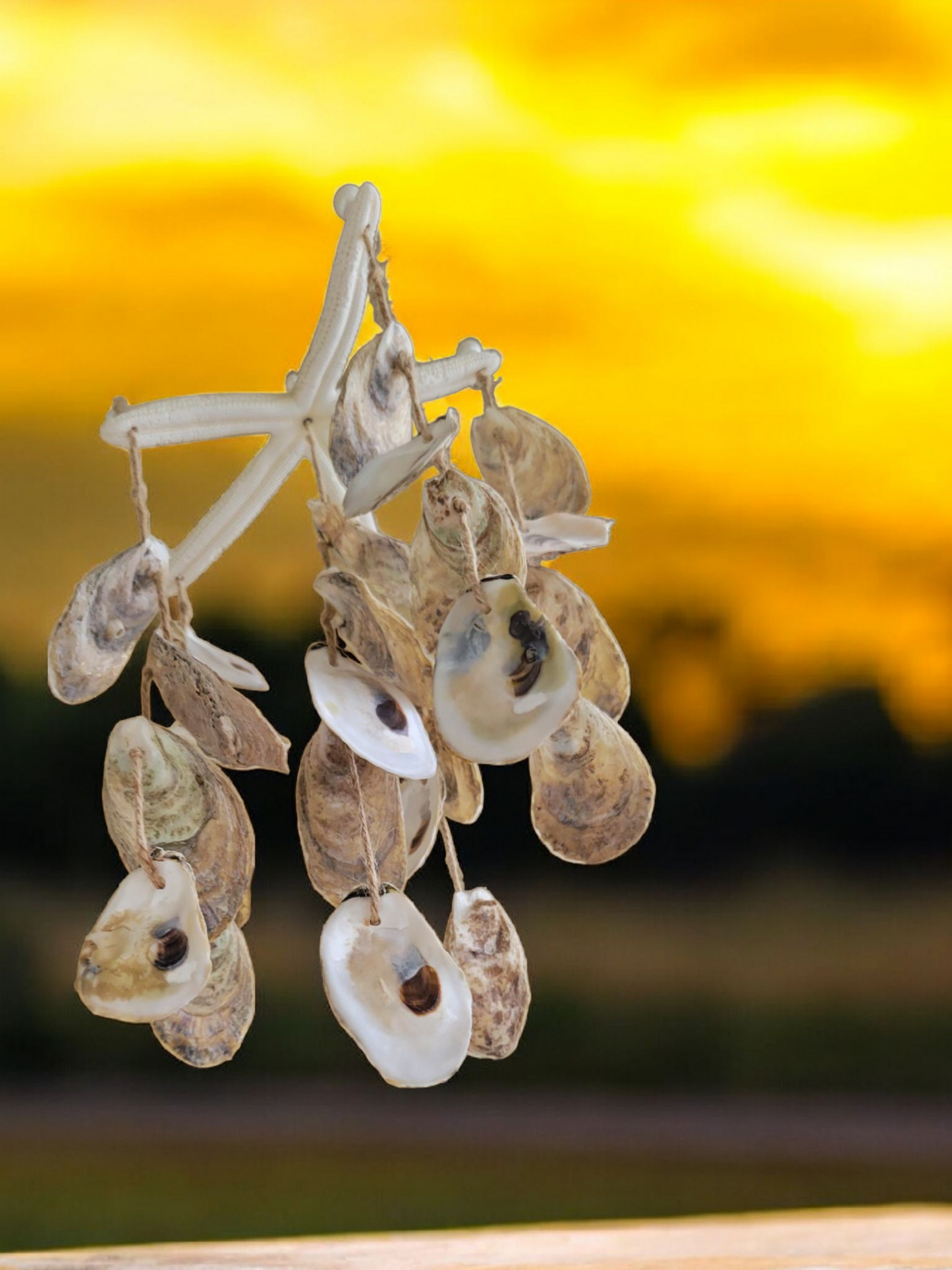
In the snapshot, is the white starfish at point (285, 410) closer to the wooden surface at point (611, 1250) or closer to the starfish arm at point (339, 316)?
the starfish arm at point (339, 316)

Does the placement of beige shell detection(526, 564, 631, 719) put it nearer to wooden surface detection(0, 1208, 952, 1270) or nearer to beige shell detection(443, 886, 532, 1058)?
beige shell detection(443, 886, 532, 1058)

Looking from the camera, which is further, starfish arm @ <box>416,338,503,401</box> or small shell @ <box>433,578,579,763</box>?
starfish arm @ <box>416,338,503,401</box>

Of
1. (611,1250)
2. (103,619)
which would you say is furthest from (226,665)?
(611,1250)

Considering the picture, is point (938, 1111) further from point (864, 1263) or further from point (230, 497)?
point (230, 497)

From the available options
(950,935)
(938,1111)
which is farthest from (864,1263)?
(938,1111)

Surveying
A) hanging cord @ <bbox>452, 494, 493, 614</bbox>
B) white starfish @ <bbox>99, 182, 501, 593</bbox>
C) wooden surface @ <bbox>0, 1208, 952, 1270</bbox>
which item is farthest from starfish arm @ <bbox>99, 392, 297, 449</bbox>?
wooden surface @ <bbox>0, 1208, 952, 1270</bbox>

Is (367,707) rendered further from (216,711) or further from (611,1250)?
(611,1250)
